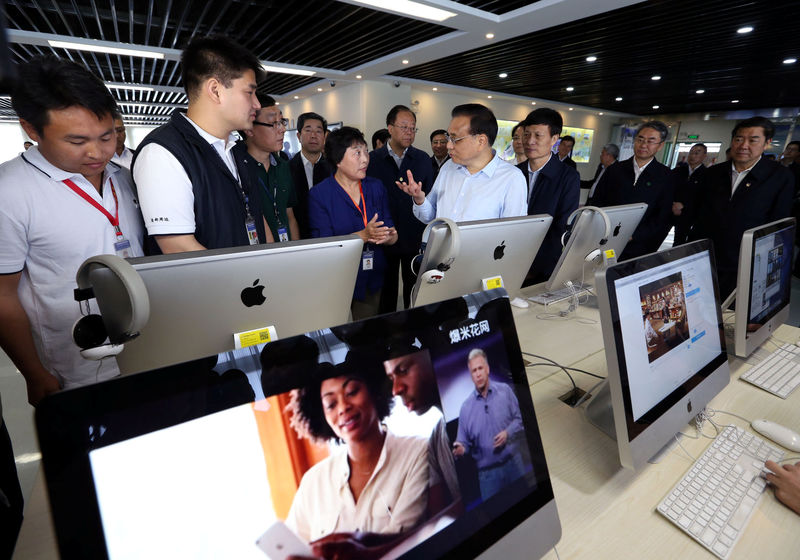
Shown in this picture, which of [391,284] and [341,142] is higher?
[341,142]

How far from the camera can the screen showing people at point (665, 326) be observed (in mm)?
821

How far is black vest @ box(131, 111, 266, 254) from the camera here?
54.6 inches

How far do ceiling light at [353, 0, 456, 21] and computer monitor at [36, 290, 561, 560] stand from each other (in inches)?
195

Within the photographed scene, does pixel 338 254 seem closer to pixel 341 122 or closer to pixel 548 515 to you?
pixel 548 515

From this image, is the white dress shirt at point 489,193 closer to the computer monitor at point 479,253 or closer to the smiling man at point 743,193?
the computer monitor at point 479,253

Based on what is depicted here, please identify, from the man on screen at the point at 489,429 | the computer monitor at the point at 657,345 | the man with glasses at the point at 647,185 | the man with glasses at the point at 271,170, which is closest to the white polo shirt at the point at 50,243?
the man with glasses at the point at 271,170

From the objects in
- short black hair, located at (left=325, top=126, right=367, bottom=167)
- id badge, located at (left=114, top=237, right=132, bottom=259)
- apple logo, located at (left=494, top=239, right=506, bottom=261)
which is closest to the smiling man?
apple logo, located at (left=494, top=239, right=506, bottom=261)

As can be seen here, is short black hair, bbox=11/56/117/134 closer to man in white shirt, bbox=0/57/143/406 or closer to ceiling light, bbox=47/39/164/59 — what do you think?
man in white shirt, bbox=0/57/143/406

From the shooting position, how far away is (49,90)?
47.4 inches

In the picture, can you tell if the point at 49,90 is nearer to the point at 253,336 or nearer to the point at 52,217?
the point at 52,217

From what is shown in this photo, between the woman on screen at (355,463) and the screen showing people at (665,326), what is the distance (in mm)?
536

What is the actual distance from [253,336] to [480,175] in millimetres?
1697

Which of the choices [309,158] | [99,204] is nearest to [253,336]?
[99,204]

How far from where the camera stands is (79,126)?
125cm
